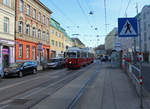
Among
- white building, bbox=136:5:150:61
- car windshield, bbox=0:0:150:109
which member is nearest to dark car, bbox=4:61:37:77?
car windshield, bbox=0:0:150:109

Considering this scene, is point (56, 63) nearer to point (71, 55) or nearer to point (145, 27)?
point (71, 55)

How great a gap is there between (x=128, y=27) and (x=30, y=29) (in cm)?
2502

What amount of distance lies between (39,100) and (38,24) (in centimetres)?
2699

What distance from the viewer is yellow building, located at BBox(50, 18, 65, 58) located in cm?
4233

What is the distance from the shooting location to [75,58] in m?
24.1

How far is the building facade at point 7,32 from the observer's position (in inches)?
852

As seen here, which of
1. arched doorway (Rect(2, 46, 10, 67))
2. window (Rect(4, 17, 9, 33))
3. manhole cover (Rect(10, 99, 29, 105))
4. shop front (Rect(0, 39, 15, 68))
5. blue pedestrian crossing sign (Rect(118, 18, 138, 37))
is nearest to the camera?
blue pedestrian crossing sign (Rect(118, 18, 138, 37))

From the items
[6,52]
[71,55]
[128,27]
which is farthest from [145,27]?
[128,27]

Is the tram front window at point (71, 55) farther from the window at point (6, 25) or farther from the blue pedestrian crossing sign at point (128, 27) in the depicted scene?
the blue pedestrian crossing sign at point (128, 27)

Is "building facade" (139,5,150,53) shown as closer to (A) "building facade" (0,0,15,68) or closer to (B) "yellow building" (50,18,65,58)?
(B) "yellow building" (50,18,65,58)

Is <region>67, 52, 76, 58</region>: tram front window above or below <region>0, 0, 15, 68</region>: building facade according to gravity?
below

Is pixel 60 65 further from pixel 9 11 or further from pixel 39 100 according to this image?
pixel 39 100

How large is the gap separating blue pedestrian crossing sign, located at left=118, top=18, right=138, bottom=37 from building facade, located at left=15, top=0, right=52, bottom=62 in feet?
54.2

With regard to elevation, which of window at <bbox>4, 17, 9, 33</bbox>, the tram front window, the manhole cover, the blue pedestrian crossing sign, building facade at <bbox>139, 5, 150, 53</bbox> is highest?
building facade at <bbox>139, 5, 150, 53</bbox>
